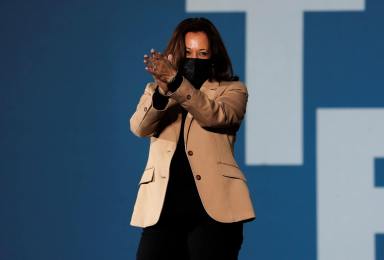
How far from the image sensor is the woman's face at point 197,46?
2258 millimetres

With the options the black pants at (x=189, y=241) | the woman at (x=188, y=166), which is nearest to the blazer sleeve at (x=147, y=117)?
the woman at (x=188, y=166)

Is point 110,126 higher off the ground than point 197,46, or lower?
lower

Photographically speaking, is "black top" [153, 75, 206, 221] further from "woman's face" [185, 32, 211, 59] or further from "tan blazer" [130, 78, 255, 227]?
"woman's face" [185, 32, 211, 59]

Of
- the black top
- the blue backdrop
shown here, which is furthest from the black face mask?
the blue backdrop

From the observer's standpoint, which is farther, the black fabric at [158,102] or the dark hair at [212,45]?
the dark hair at [212,45]

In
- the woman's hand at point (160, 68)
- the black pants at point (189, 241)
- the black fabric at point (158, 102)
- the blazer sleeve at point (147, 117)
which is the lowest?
the black pants at point (189, 241)

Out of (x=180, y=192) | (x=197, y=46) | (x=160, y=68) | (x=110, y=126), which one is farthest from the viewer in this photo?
(x=110, y=126)

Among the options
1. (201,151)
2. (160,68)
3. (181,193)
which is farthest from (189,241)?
(160,68)

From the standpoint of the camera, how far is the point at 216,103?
2.17 meters

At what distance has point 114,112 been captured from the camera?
11.8ft

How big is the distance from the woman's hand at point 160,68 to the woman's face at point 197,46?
0.64 feet

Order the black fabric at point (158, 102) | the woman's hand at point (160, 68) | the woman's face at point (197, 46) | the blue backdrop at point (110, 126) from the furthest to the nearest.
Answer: the blue backdrop at point (110, 126), the woman's face at point (197, 46), the black fabric at point (158, 102), the woman's hand at point (160, 68)

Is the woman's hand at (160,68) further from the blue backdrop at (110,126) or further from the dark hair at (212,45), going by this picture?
the blue backdrop at (110,126)

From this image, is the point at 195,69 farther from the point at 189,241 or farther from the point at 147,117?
the point at 189,241
